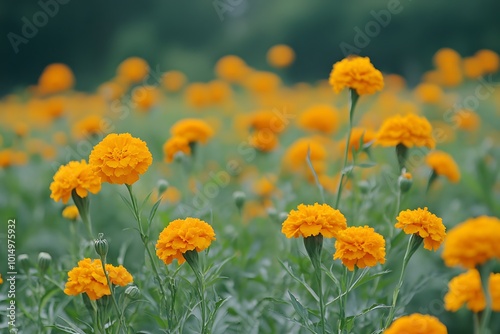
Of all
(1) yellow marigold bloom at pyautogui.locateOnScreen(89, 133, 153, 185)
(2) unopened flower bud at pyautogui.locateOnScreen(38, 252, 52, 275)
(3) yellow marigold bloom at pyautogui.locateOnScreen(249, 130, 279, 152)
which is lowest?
(3) yellow marigold bloom at pyautogui.locateOnScreen(249, 130, 279, 152)

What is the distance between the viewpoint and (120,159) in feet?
4.79

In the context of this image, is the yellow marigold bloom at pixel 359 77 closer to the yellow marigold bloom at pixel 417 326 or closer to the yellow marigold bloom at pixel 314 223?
the yellow marigold bloom at pixel 314 223

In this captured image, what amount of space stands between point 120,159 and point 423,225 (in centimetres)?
68

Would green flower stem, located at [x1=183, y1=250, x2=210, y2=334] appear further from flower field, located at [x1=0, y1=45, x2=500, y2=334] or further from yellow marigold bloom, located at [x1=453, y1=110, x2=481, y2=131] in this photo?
yellow marigold bloom, located at [x1=453, y1=110, x2=481, y2=131]

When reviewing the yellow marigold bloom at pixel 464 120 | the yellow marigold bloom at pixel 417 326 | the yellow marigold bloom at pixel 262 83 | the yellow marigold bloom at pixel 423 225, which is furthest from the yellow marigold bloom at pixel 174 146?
the yellow marigold bloom at pixel 262 83

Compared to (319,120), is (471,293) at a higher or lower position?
higher

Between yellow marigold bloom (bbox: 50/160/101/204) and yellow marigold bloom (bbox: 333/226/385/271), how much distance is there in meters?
0.60

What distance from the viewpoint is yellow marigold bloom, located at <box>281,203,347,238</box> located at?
141 centimetres

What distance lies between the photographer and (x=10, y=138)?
467 cm

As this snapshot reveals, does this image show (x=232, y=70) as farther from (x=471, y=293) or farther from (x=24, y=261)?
(x=471, y=293)

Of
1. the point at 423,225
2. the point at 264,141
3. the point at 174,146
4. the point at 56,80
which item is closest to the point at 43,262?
the point at 174,146

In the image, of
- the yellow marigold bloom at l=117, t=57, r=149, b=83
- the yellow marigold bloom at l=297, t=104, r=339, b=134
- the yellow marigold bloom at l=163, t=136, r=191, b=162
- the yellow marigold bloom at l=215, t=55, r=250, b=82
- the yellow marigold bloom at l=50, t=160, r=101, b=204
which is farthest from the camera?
the yellow marigold bloom at l=215, t=55, r=250, b=82

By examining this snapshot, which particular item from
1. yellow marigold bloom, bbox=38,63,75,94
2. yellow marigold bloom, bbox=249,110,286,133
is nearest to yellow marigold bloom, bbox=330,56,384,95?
yellow marigold bloom, bbox=249,110,286,133

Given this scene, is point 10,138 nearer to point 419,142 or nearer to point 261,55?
point 419,142
